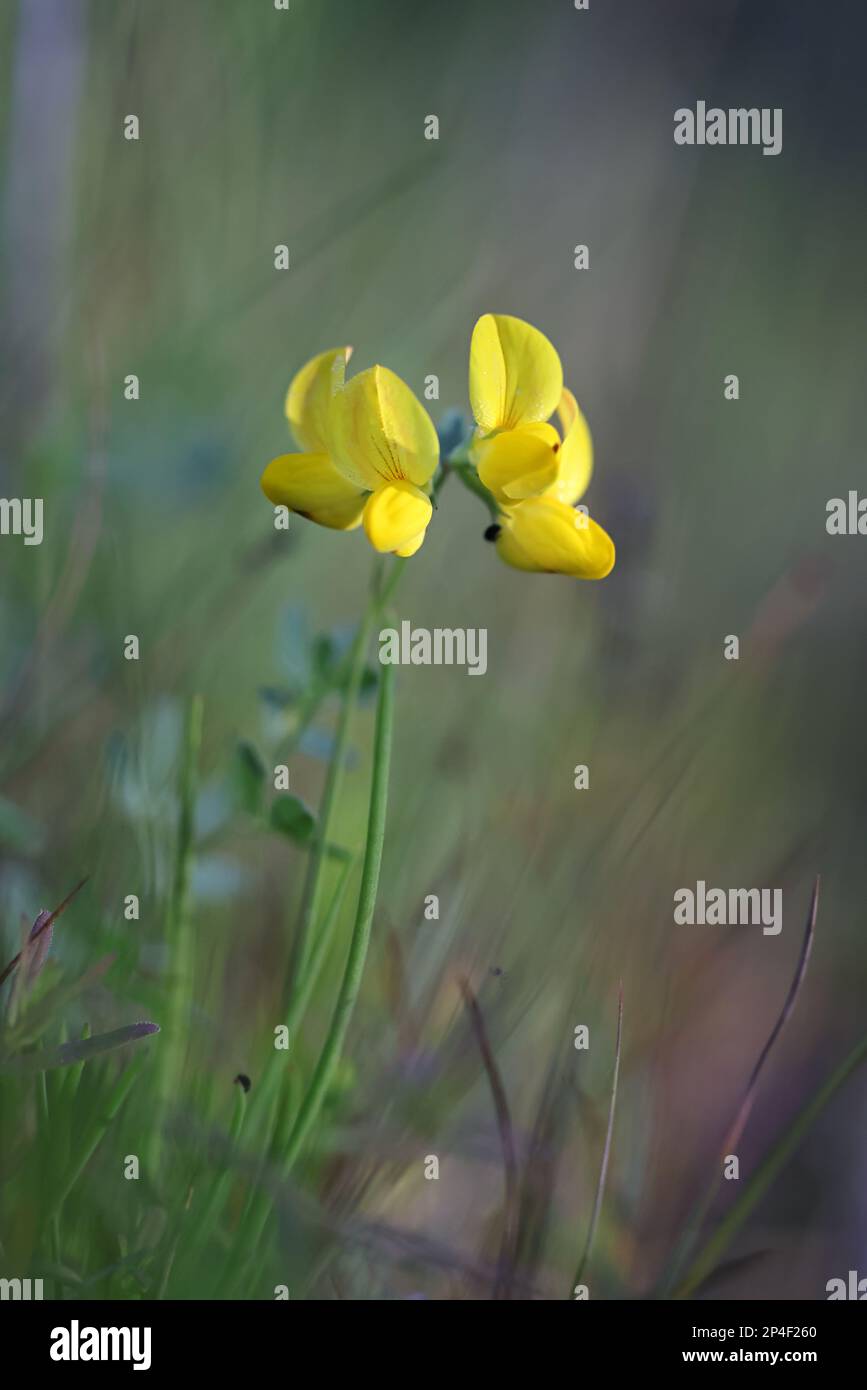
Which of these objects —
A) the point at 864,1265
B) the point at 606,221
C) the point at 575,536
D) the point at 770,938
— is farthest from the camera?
the point at 606,221

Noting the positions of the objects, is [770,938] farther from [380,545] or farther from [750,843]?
[380,545]

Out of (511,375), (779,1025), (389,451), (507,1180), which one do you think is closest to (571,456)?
(511,375)

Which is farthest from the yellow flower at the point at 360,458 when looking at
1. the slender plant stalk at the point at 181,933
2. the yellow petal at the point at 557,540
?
the slender plant stalk at the point at 181,933

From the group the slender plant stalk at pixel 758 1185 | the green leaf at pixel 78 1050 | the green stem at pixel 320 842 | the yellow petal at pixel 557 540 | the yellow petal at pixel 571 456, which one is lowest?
the slender plant stalk at pixel 758 1185

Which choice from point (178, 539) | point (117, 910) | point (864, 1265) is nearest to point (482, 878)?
point (117, 910)

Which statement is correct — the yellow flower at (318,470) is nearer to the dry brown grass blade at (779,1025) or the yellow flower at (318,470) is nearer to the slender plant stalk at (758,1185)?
the dry brown grass blade at (779,1025)
